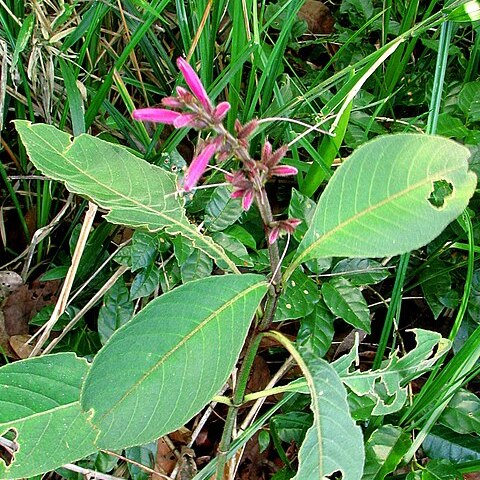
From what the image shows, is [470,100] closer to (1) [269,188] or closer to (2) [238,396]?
(1) [269,188]

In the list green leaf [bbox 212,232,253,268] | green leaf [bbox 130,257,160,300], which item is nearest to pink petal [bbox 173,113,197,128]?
green leaf [bbox 212,232,253,268]

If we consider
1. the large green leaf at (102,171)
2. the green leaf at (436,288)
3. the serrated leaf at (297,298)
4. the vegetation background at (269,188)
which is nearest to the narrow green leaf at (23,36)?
the vegetation background at (269,188)

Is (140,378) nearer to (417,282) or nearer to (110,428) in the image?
(110,428)

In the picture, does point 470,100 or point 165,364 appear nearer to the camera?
point 165,364

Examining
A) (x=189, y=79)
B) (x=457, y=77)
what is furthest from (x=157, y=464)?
(x=457, y=77)

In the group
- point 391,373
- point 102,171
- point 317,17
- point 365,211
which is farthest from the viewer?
point 317,17

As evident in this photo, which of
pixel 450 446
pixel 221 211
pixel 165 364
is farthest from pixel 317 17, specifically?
pixel 165 364

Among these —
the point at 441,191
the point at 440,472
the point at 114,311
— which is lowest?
the point at 440,472

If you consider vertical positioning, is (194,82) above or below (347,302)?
above
